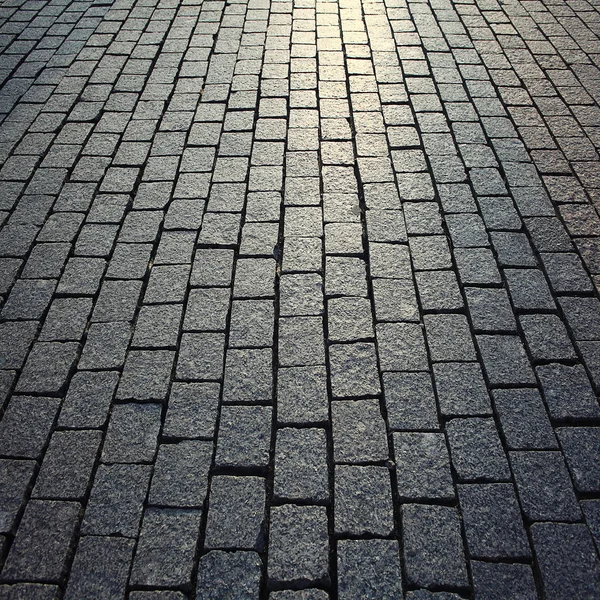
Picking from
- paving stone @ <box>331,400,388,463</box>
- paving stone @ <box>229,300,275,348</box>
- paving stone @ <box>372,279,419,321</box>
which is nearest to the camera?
paving stone @ <box>331,400,388,463</box>

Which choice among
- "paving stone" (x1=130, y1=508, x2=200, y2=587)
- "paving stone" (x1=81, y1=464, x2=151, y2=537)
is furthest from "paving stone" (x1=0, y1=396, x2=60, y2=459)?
"paving stone" (x1=130, y1=508, x2=200, y2=587)

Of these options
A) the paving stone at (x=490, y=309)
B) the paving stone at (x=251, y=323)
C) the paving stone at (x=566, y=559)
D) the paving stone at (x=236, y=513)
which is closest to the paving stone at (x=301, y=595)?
the paving stone at (x=236, y=513)

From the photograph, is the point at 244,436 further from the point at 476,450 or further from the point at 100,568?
the point at 476,450

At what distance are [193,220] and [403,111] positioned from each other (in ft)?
7.10

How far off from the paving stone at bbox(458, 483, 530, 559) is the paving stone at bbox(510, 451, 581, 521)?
0.06 meters

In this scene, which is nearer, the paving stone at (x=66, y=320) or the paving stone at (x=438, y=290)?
the paving stone at (x=66, y=320)

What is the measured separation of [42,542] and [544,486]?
2.15 metres

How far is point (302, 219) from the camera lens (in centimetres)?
388

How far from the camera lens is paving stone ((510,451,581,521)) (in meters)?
2.42

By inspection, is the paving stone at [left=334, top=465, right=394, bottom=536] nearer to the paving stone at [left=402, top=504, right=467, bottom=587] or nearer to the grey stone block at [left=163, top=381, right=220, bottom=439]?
the paving stone at [left=402, top=504, right=467, bottom=587]

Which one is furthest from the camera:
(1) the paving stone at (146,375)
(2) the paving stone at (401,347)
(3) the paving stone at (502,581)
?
(2) the paving stone at (401,347)

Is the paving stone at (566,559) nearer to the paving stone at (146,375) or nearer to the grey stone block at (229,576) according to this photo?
the grey stone block at (229,576)

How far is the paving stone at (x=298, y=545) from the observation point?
89.0 inches

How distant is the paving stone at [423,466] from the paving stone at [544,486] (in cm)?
31
